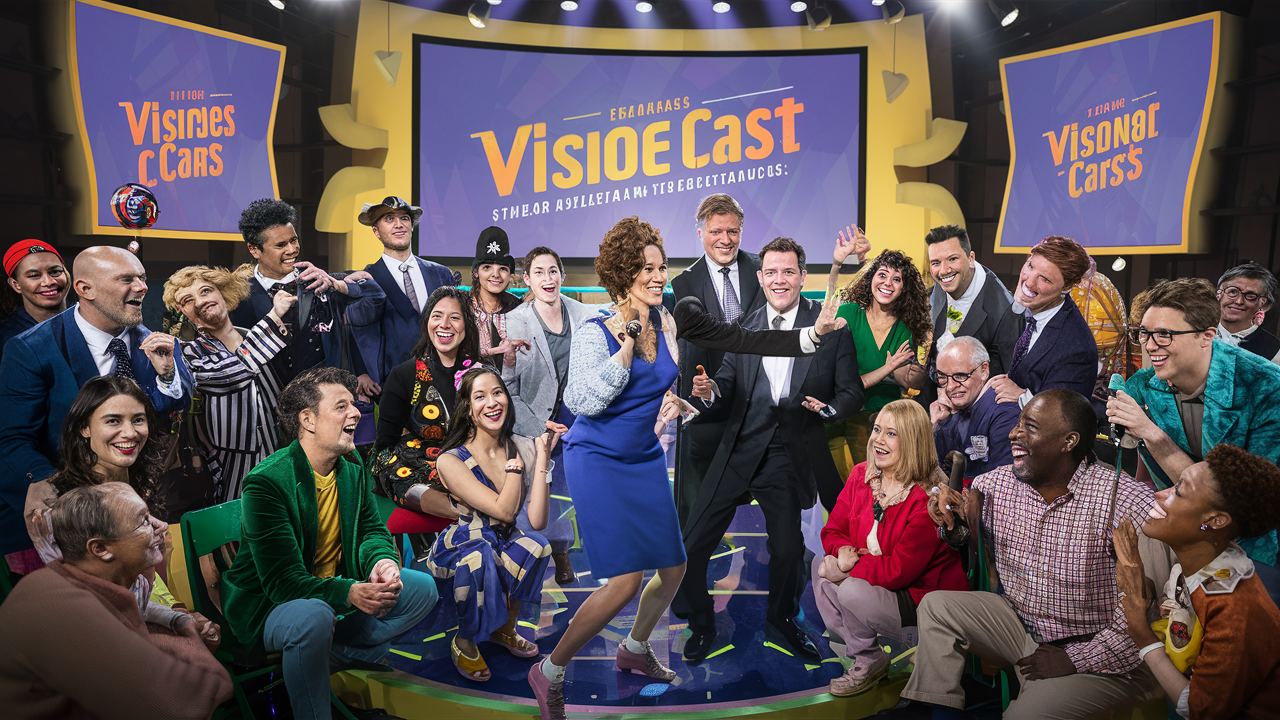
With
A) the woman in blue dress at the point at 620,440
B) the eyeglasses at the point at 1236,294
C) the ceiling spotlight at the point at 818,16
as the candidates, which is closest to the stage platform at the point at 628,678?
the woman in blue dress at the point at 620,440

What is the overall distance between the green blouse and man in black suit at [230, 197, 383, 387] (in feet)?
8.64

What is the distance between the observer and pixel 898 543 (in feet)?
11.7

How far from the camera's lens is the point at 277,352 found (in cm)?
Answer: 418

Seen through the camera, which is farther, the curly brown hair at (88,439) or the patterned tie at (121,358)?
the patterned tie at (121,358)

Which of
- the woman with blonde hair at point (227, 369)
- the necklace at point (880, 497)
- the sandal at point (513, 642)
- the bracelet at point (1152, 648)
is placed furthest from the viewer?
the woman with blonde hair at point (227, 369)

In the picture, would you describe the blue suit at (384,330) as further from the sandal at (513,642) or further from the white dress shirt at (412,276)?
the sandal at (513,642)

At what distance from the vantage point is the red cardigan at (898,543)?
11.7 feet

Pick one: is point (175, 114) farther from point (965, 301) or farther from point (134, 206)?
point (965, 301)

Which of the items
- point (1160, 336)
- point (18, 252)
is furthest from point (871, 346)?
point (18, 252)

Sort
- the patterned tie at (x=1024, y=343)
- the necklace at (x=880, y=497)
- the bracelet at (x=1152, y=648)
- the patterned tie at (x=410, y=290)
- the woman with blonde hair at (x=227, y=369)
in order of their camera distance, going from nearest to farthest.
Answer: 1. the bracelet at (x=1152, y=648)
2. the necklace at (x=880, y=497)
3. the woman with blonde hair at (x=227, y=369)
4. the patterned tie at (x=1024, y=343)
5. the patterned tie at (x=410, y=290)

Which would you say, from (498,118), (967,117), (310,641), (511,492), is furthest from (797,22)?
(310,641)

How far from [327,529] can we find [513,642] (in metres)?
1.05

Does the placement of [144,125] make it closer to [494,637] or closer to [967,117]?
[494,637]

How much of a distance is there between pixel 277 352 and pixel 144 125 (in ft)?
4.50
